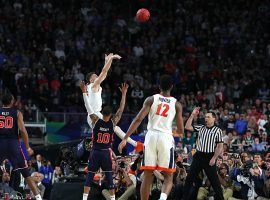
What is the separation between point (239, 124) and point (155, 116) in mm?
9987

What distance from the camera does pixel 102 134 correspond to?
1446 cm

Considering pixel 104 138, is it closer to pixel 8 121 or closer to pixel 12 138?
pixel 12 138

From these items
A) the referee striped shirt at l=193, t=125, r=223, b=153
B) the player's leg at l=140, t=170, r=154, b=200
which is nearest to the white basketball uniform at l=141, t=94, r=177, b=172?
the player's leg at l=140, t=170, r=154, b=200

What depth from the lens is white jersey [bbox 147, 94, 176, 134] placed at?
12.2 metres

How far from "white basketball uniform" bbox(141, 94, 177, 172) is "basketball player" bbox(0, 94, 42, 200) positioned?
220 centimetres

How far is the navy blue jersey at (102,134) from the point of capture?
47.4 ft

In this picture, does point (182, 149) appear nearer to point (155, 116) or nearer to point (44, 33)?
point (155, 116)

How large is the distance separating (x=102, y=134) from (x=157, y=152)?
2355mm

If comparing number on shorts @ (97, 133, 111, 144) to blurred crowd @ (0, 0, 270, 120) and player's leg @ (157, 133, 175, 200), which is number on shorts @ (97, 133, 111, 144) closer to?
player's leg @ (157, 133, 175, 200)

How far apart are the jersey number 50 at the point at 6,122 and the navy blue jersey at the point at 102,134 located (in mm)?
1847

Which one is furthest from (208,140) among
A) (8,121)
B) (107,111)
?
(8,121)

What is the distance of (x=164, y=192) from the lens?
12531 mm

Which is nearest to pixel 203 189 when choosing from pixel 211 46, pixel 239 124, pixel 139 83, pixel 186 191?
pixel 186 191

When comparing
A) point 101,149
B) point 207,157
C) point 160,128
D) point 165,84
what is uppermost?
point 165,84
